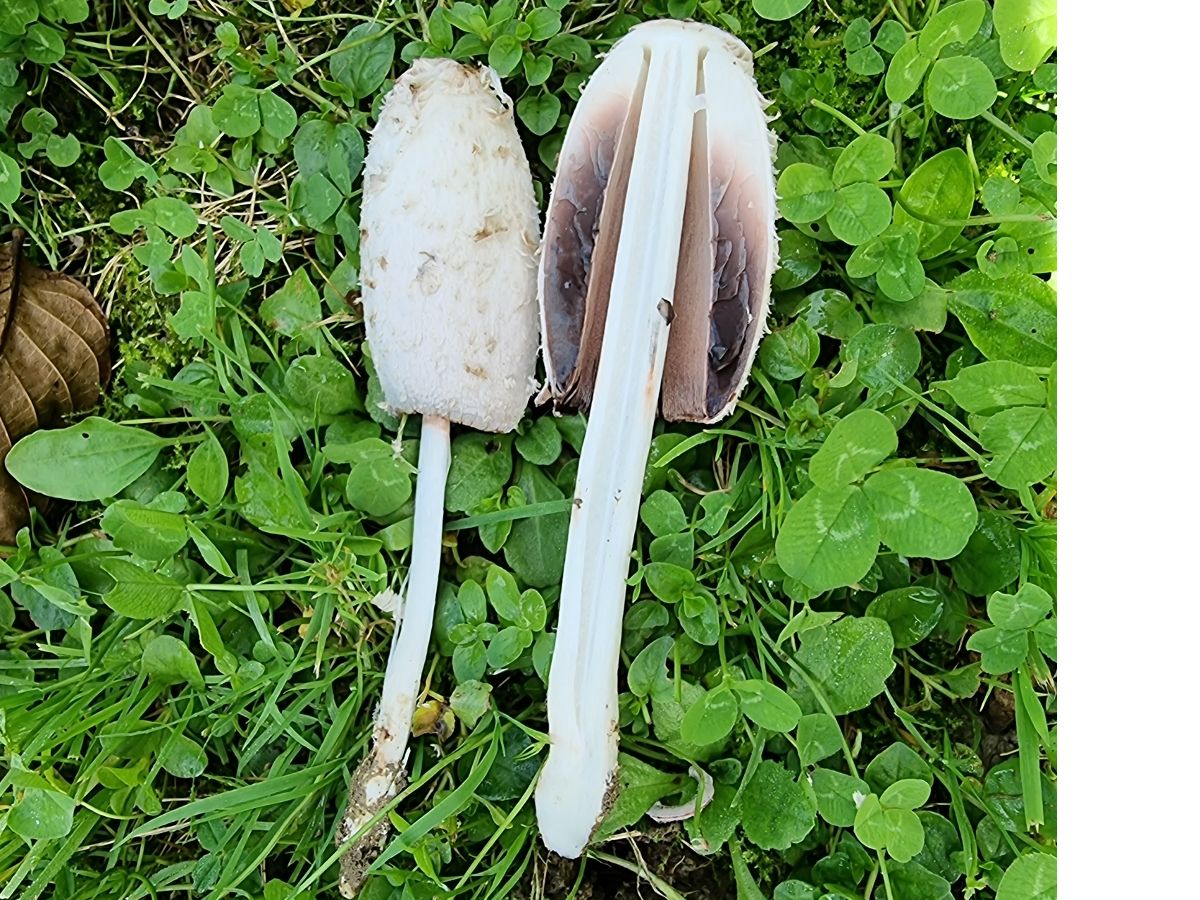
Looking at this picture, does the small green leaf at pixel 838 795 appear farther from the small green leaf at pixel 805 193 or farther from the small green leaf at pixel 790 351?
the small green leaf at pixel 805 193

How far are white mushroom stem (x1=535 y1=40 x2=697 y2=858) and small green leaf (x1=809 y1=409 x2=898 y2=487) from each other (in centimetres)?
30

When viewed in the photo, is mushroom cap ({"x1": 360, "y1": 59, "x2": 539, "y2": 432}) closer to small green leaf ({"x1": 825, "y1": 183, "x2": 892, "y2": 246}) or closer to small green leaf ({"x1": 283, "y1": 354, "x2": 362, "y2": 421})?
small green leaf ({"x1": 283, "y1": 354, "x2": 362, "y2": 421})

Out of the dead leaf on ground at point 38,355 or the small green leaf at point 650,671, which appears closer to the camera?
the small green leaf at point 650,671

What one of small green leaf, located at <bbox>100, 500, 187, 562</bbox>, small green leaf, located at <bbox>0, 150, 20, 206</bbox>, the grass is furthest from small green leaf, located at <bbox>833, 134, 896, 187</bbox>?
small green leaf, located at <bbox>0, 150, 20, 206</bbox>

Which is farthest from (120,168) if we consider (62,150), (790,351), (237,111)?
(790,351)

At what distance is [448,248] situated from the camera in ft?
4.79

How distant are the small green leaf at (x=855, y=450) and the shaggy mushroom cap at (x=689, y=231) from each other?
0.25 m

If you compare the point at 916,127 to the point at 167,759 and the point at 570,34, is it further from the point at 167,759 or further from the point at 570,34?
the point at 167,759

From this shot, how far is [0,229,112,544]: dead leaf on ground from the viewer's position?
1.63m

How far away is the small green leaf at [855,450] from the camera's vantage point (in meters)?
1.30

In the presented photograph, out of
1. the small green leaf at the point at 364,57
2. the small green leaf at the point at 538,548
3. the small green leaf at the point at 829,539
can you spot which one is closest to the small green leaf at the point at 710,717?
the small green leaf at the point at 829,539

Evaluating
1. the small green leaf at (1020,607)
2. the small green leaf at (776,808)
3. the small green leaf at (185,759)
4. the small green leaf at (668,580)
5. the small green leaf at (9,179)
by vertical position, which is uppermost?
the small green leaf at (9,179)

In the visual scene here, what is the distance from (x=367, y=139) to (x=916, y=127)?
97 centimetres
